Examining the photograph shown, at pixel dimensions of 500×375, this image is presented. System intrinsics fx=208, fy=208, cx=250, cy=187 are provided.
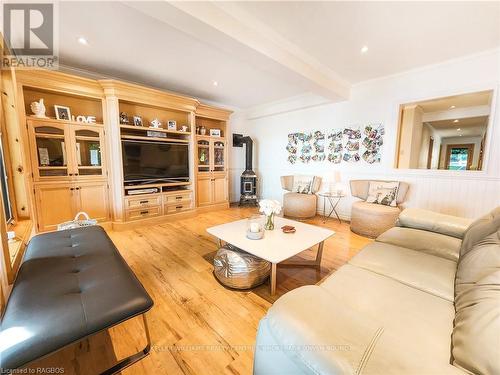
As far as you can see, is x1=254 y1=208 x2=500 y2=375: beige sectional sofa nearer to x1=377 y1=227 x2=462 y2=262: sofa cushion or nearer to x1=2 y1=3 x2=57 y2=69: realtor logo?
x1=377 y1=227 x2=462 y2=262: sofa cushion

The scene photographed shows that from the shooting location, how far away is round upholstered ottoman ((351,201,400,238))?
9.62 feet

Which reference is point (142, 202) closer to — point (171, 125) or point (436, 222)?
point (171, 125)

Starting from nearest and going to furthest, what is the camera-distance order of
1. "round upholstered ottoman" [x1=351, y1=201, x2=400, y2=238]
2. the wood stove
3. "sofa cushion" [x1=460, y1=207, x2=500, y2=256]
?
"sofa cushion" [x1=460, y1=207, x2=500, y2=256] → "round upholstered ottoman" [x1=351, y1=201, x2=400, y2=238] → the wood stove

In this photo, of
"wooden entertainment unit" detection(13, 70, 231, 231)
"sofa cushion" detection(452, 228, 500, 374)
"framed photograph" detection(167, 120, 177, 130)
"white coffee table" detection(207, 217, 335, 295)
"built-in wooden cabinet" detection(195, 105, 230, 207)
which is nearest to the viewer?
"sofa cushion" detection(452, 228, 500, 374)

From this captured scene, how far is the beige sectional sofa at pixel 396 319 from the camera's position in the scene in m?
0.56

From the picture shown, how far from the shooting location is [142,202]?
343 centimetres

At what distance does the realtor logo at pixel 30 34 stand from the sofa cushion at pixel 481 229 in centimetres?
368

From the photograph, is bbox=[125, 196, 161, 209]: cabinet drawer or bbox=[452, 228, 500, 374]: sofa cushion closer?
bbox=[452, 228, 500, 374]: sofa cushion

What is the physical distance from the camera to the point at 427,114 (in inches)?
196

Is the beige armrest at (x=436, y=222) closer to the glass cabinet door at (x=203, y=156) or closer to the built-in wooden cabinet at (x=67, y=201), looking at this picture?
the glass cabinet door at (x=203, y=156)

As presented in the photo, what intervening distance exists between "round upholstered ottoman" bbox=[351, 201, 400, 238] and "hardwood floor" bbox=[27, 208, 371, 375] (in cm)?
46

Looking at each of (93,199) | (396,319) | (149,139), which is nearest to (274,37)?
(149,139)

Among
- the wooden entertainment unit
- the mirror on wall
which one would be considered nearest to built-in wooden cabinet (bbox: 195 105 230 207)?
the wooden entertainment unit

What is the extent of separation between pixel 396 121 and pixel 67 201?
5.02m
